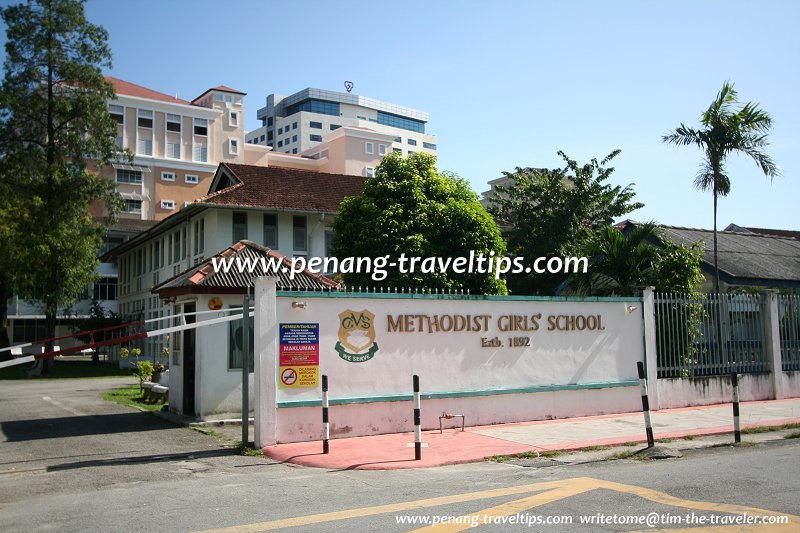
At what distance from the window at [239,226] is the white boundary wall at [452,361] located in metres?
16.9

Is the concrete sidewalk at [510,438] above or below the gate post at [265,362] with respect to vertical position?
below

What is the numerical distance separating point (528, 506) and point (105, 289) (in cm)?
5585

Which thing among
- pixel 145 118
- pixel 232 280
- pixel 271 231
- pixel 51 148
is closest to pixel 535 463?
pixel 232 280

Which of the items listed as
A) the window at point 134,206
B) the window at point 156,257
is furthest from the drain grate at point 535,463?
the window at point 134,206

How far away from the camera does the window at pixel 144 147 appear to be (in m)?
65.4

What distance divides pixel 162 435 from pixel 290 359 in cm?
356

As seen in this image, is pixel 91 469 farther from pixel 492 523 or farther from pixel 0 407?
pixel 0 407

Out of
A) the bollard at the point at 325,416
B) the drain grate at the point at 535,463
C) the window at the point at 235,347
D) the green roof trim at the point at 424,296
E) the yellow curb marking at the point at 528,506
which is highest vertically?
the green roof trim at the point at 424,296

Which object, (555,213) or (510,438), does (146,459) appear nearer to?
(510,438)

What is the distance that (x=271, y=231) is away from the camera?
101ft

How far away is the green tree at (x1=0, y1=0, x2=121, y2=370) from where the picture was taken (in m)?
34.5

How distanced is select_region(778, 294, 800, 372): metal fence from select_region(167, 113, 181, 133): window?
59.8 metres

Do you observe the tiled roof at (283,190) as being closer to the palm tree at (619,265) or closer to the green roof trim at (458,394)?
the palm tree at (619,265)

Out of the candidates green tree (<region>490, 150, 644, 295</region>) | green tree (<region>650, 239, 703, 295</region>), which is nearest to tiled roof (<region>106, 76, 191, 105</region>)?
green tree (<region>490, 150, 644, 295</region>)
